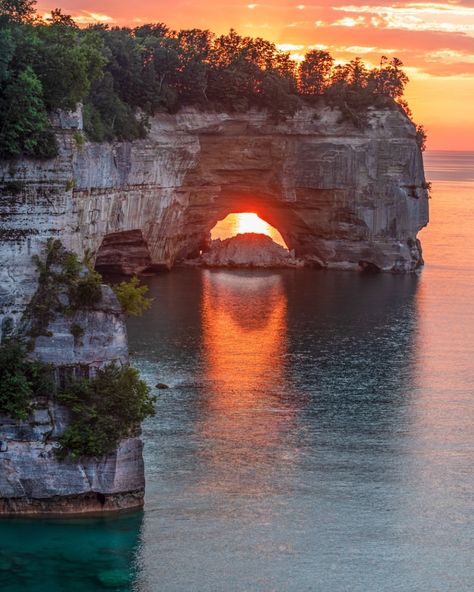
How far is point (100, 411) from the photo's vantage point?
1758 inches

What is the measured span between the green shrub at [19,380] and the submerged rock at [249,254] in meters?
70.2

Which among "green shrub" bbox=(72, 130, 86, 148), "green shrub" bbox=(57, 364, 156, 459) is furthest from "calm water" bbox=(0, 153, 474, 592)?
"green shrub" bbox=(72, 130, 86, 148)

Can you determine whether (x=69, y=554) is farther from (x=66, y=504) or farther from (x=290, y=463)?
(x=290, y=463)

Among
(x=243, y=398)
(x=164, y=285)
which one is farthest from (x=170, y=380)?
(x=164, y=285)

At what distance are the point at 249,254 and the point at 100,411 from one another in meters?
71.1

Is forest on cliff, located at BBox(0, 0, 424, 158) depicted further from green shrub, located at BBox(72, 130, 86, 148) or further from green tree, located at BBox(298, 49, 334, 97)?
green shrub, located at BBox(72, 130, 86, 148)

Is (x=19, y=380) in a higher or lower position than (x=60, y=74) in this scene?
lower

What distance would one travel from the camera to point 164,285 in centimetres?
10106

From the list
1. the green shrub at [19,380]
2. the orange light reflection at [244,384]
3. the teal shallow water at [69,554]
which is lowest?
the teal shallow water at [69,554]

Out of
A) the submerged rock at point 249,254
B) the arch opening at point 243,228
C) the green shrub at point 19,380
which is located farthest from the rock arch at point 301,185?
the green shrub at point 19,380

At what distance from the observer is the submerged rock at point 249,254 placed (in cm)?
11456

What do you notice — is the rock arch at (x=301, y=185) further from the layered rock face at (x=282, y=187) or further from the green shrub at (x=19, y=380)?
the green shrub at (x=19, y=380)

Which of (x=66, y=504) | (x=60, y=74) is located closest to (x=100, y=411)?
(x=66, y=504)

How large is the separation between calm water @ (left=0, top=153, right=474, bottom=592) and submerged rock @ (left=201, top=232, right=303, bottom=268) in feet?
71.7
